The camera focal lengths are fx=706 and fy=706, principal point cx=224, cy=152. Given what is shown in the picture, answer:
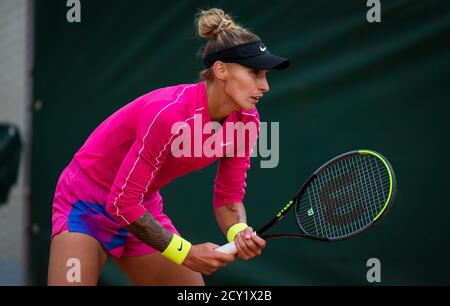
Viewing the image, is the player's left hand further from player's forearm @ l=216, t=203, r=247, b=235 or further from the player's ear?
the player's ear

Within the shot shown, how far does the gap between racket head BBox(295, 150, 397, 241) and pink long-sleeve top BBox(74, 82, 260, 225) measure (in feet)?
0.97

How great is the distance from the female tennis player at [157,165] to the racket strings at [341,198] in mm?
272

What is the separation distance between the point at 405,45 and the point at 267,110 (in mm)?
739

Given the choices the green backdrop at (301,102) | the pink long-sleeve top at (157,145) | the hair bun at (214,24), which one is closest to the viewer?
the pink long-sleeve top at (157,145)

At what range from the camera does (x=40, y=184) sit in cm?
412

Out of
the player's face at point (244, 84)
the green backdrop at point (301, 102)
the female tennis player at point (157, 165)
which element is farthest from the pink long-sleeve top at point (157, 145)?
the green backdrop at point (301, 102)

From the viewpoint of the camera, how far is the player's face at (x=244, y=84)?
240 cm

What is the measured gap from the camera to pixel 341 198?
255 centimetres

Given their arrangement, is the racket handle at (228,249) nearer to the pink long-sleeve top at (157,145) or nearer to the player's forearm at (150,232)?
the player's forearm at (150,232)
